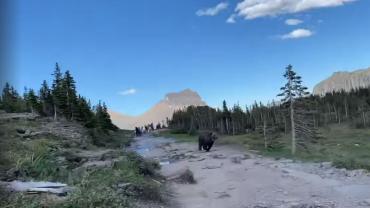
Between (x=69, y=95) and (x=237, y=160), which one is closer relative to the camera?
(x=237, y=160)

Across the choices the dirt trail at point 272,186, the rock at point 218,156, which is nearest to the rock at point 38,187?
the dirt trail at point 272,186

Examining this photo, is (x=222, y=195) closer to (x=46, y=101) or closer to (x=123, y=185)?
(x=123, y=185)

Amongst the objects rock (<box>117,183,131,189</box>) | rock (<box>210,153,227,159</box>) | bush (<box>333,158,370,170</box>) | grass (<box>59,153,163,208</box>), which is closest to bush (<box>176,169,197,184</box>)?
grass (<box>59,153,163,208</box>)

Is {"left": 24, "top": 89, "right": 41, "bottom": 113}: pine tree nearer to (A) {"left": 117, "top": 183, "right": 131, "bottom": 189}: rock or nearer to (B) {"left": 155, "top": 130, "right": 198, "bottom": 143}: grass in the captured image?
(B) {"left": 155, "top": 130, "right": 198, "bottom": 143}: grass

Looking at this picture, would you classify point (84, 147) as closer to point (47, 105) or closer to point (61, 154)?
point (61, 154)

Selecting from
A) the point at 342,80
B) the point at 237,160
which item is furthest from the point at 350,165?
the point at 342,80

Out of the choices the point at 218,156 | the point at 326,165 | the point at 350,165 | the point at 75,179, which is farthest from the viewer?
the point at 218,156

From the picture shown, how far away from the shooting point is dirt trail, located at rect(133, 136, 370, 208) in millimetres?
13844

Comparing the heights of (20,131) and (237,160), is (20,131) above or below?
above

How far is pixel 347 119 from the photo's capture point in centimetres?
6022

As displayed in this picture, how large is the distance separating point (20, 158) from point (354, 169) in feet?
37.9

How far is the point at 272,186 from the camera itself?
53.8 ft

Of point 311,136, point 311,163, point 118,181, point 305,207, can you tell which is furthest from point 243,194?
point 311,136

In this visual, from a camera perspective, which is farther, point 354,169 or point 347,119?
point 347,119
